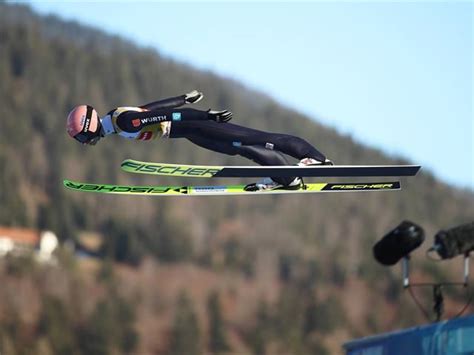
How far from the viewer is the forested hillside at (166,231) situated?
72.8 m

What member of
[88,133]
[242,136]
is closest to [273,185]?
[242,136]

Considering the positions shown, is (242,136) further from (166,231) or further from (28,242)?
(166,231)

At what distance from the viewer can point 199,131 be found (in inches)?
504

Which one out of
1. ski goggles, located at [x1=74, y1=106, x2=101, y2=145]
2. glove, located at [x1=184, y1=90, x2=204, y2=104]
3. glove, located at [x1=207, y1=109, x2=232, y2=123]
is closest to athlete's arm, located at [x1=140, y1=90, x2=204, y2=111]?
glove, located at [x1=184, y1=90, x2=204, y2=104]

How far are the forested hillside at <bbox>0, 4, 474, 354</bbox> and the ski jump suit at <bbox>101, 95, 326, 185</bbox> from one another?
37.5 metres

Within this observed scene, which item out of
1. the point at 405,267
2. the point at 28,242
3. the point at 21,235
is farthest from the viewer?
the point at 21,235

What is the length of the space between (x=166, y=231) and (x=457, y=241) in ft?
298

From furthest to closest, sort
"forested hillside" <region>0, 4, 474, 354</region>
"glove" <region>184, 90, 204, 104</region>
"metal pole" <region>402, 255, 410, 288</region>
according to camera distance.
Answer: "forested hillside" <region>0, 4, 474, 354</region>, "metal pole" <region>402, 255, 410, 288</region>, "glove" <region>184, 90, 204, 104</region>

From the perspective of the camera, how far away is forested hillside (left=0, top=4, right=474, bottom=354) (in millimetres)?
72812

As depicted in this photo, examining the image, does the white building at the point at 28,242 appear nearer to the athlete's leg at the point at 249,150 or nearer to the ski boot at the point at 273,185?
the ski boot at the point at 273,185

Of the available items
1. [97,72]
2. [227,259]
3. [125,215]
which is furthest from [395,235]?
[97,72]

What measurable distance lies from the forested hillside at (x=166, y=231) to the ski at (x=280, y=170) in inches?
1481

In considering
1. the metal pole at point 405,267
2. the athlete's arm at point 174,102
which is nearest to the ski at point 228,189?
the metal pole at point 405,267

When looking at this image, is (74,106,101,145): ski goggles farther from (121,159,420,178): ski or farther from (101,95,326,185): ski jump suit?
(121,159,420,178): ski
